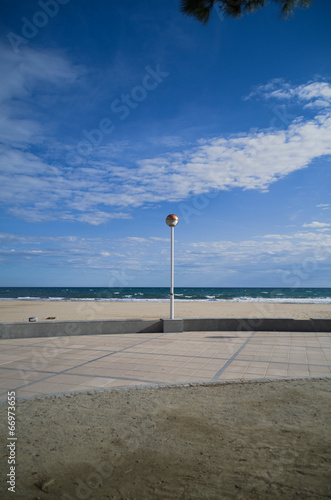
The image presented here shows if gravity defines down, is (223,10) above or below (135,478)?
above

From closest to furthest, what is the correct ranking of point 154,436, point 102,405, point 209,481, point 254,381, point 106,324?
point 209,481 → point 154,436 → point 102,405 → point 254,381 → point 106,324

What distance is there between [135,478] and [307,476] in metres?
1.34

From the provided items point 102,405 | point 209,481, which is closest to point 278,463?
point 209,481

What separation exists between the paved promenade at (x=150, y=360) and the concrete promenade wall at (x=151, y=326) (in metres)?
0.39

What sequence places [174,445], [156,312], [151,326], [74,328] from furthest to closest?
[156,312], [151,326], [74,328], [174,445]

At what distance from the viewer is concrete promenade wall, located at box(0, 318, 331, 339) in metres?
9.60

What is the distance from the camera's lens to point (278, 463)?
9.27 ft

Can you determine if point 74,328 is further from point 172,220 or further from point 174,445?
point 174,445

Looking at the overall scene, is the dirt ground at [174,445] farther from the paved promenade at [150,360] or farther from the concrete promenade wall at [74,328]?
the concrete promenade wall at [74,328]

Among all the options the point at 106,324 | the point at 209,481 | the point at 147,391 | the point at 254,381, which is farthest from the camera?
the point at 106,324

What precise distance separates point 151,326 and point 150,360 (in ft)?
12.0

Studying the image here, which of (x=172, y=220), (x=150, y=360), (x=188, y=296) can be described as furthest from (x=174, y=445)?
(x=188, y=296)

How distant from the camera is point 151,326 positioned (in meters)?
10.3

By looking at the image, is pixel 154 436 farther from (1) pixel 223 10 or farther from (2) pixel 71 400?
(1) pixel 223 10
